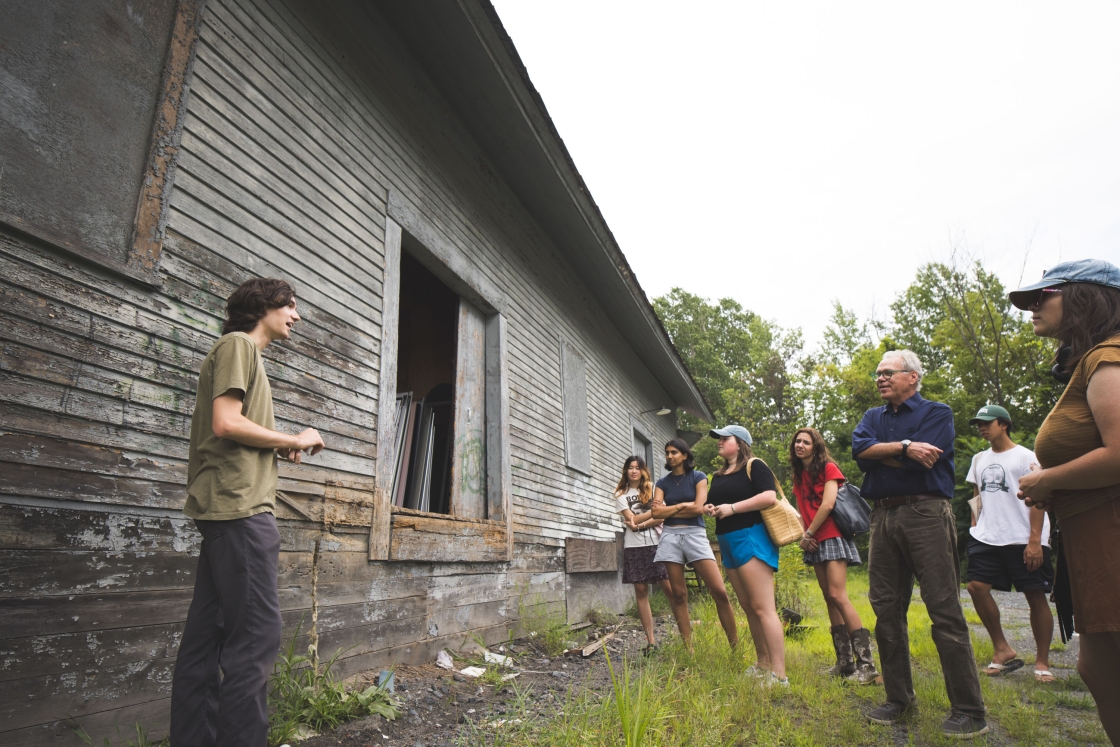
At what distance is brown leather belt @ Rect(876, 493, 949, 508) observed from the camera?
123 inches

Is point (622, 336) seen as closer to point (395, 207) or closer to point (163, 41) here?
point (395, 207)

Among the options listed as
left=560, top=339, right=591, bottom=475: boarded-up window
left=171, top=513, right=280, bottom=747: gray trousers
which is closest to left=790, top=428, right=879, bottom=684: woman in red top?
left=560, top=339, right=591, bottom=475: boarded-up window

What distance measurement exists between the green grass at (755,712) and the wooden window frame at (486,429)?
4.37 feet

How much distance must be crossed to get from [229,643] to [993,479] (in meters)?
4.89

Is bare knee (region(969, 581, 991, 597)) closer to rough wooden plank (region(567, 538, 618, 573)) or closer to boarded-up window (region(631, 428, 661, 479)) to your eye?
rough wooden plank (region(567, 538, 618, 573))

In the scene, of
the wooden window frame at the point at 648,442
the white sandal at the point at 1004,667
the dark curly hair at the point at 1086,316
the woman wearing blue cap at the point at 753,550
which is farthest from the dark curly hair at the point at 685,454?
the wooden window frame at the point at 648,442

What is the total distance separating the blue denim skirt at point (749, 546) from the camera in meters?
3.89

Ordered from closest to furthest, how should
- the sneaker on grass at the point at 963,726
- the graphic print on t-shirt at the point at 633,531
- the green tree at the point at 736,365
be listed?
the sneaker on grass at the point at 963,726
the graphic print on t-shirt at the point at 633,531
the green tree at the point at 736,365

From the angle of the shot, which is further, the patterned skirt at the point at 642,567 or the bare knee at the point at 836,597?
the patterned skirt at the point at 642,567

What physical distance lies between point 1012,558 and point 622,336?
6980mm

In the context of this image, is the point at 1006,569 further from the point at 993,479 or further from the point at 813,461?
the point at 813,461

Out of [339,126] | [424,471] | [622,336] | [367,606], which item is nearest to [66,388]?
[367,606]

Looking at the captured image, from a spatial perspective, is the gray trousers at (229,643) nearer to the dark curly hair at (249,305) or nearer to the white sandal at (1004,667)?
the dark curly hair at (249,305)

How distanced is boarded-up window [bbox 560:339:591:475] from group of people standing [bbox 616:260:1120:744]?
1.78 metres
